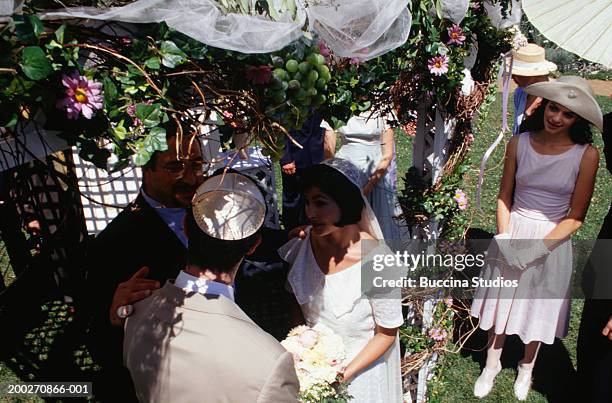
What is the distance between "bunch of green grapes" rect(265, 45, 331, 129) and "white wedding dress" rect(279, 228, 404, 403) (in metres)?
1.03

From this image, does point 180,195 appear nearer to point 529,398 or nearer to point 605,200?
point 529,398

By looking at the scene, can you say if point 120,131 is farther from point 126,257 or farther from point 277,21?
point 126,257

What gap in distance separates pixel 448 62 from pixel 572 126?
1.19 meters

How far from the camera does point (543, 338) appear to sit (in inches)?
136

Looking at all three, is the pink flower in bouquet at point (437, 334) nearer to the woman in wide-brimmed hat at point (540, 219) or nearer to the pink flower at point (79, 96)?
the woman in wide-brimmed hat at point (540, 219)

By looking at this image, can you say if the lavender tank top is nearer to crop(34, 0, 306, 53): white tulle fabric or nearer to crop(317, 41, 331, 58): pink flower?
crop(317, 41, 331, 58): pink flower

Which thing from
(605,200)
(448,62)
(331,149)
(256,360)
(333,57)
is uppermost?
(333,57)

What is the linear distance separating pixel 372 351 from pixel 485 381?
5.07 feet

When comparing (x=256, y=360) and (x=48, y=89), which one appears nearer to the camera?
(x=48, y=89)

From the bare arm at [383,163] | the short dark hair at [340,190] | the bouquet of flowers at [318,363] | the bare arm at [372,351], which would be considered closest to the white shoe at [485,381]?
the bare arm at [372,351]

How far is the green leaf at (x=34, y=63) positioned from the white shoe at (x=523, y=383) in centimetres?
352

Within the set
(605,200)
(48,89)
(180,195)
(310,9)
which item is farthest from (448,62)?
(605,200)

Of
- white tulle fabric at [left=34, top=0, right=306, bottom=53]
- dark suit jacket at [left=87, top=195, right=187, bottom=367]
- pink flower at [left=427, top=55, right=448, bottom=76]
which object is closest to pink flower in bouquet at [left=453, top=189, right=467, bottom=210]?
pink flower at [left=427, top=55, right=448, bottom=76]

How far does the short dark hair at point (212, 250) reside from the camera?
185cm
